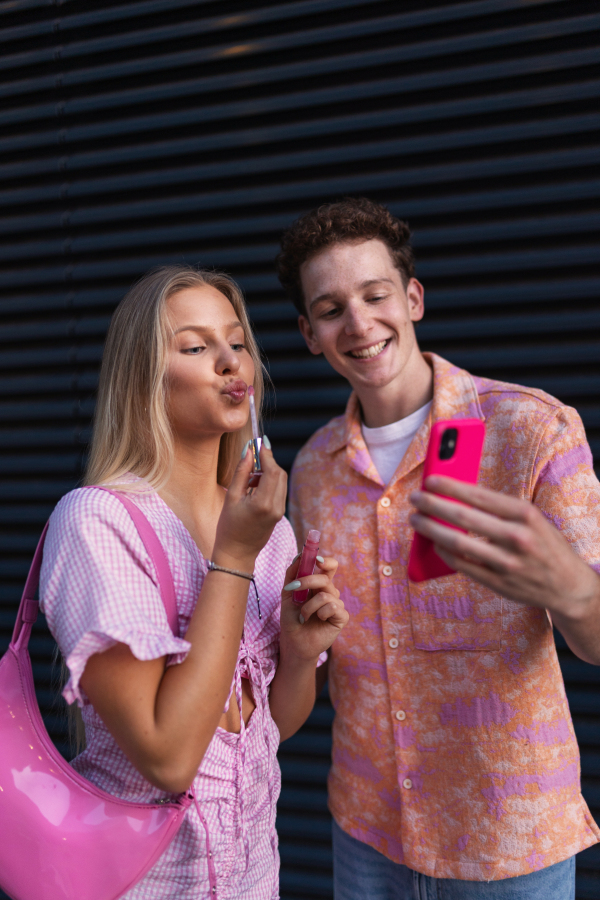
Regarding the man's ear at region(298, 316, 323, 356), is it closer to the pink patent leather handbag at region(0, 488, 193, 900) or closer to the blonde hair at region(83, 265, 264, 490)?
the blonde hair at region(83, 265, 264, 490)

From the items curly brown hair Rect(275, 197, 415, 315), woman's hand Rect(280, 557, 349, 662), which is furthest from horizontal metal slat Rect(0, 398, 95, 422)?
woman's hand Rect(280, 557, 349, 662)

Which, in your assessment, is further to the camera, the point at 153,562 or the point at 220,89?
the point at 220,89

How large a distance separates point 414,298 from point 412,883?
6.60 feet

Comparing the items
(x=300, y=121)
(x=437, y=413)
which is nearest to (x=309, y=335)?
(x=437, y=413)

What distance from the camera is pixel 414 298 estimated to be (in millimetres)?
2338

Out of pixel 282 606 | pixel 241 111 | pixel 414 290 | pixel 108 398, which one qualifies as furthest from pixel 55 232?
pixel 282 606

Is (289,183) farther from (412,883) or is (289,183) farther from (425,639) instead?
(412,883)

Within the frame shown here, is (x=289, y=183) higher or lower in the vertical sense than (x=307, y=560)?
higher

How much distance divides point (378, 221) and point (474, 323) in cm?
65

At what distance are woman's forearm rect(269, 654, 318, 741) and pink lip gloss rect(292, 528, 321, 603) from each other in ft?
0.70

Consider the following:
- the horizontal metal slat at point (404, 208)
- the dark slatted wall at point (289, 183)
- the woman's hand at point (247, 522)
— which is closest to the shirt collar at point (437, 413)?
the dark slatted wall at point (289, 183)

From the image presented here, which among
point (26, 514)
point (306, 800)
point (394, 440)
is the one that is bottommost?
point (306, 800)

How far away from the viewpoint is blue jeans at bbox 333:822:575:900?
1794mm

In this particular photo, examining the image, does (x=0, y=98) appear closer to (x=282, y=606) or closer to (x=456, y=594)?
(x=282, y=606)
